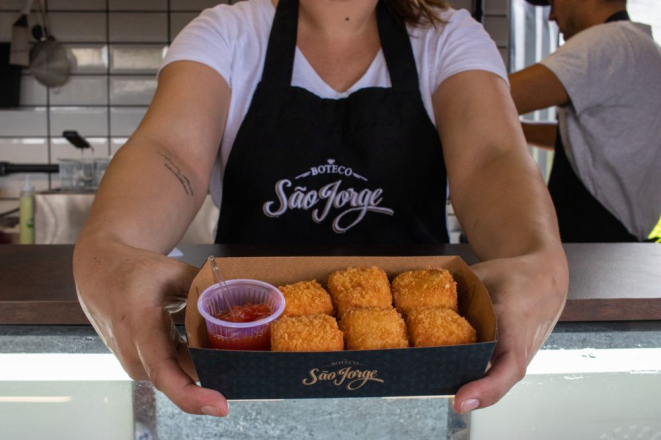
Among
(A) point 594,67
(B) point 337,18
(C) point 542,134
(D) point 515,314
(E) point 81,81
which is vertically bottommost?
(E) point 81,81

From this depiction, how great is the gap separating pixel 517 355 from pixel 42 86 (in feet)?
14.1

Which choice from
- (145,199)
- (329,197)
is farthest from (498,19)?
(145,199)

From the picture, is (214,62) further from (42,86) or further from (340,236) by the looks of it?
(42,86)

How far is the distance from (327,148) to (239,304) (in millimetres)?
763

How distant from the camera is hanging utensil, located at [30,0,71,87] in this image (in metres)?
4.00

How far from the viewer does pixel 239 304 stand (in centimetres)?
80

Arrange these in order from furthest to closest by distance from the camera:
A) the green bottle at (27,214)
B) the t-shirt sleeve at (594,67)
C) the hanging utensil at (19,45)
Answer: the hanging utensil at (19,45)
the green bottle at (27,214)
the t-shirt sleeve at (594,67)

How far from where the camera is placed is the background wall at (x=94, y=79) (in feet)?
13.4

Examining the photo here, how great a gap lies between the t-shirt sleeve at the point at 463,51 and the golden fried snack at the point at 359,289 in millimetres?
751

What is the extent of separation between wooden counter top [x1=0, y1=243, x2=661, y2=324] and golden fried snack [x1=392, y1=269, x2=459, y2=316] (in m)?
0.31

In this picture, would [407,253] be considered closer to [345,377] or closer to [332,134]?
[332,134]

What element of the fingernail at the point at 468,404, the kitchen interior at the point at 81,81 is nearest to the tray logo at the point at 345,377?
the fingernail at the point at 468,404

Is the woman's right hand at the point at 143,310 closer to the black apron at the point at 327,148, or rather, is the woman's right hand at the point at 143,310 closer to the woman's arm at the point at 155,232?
the woman's arm at the point at 155,232

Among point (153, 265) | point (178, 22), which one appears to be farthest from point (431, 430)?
point (178, 22)
